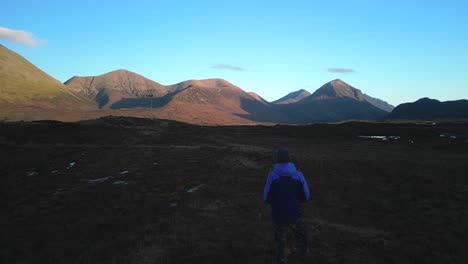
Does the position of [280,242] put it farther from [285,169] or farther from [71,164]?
[71,164]

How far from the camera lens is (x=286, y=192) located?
334 inches

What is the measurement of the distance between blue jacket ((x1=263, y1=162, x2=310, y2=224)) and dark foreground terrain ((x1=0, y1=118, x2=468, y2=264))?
83.2 inches

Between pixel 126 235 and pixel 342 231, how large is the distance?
318 inches

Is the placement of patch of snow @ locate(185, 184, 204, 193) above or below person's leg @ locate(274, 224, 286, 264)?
below

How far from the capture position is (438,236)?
474 inches

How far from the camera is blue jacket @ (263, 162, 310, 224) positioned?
27.8ft

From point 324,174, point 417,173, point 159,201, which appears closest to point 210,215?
point 159,201

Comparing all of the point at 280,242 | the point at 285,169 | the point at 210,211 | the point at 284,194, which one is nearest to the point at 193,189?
the point at 210,211

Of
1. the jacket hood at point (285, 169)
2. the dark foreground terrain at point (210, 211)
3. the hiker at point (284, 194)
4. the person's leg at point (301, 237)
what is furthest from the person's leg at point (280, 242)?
the jacket hood at point (285, 169)

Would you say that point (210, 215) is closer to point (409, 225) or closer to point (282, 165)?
point (282, 165)

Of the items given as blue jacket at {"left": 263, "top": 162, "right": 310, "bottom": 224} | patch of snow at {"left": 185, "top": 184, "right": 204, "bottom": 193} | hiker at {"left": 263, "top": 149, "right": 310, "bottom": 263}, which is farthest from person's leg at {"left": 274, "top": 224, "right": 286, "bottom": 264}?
patch of snow at {"left": 185, "top": 184, "right": 204, "bottom": 193}

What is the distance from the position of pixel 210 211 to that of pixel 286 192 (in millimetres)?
7429

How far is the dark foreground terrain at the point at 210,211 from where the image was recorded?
10633 mm

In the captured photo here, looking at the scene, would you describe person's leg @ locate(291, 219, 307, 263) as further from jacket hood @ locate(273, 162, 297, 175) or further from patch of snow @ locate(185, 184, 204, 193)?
patch of snow @ locate(185, 184, 204, 193)
